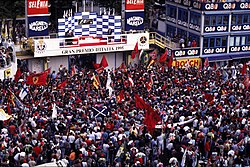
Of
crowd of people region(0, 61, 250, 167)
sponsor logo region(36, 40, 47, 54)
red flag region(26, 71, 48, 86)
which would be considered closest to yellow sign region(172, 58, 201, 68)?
crowd of people region(0, 61, 250, 167)

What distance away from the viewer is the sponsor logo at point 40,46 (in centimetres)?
3959

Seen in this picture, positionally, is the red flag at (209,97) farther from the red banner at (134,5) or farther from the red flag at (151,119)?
the red banner at (134,5)

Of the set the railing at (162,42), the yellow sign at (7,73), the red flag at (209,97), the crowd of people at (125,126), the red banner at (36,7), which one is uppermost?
the red banner at (36,7)

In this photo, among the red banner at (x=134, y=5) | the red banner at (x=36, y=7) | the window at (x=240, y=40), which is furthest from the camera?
the window at (x=240, y=40)

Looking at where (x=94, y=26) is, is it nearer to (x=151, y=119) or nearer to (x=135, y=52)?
(x=135, y=52)

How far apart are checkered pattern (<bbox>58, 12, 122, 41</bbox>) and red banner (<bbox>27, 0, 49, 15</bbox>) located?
2.18 m

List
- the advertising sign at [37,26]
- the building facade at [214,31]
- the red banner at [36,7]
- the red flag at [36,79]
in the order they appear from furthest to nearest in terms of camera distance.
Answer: the building facade at [214,31] < the advertising sign at [37,26] < the red banner at [36,7] < the red flag at [36,79]

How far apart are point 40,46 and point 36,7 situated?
9.77 ft

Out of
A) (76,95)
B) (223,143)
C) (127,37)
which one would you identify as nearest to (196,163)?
(223,143)

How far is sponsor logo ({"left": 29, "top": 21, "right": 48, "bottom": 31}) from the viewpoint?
39.7 metres

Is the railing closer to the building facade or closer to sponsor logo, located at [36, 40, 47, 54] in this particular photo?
the building facade

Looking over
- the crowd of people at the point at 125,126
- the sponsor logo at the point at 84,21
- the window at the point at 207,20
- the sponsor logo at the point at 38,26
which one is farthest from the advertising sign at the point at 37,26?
the window at the point at 207,20

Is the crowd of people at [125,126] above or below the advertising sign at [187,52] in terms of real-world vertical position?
below

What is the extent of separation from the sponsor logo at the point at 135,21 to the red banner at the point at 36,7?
7.34 metres
